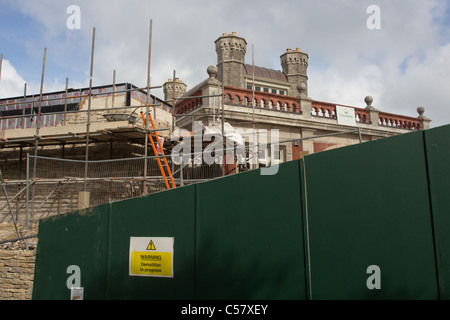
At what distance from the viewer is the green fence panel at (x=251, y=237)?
15.4ft

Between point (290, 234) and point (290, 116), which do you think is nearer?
point (290, 234)

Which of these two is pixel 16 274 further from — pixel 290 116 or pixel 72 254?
pixel 290 116

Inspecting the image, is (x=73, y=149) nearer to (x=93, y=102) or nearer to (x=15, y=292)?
(x=93, y=102)

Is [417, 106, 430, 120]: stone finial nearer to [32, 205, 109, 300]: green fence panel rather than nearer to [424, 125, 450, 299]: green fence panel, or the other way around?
[424, 125, 450, 299]: green fence panel

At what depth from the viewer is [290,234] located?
4723mm

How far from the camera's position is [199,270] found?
17.0 ft

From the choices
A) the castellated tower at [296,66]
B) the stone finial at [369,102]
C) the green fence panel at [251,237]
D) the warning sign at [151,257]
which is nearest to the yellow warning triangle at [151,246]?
the warning sign at [151,257]

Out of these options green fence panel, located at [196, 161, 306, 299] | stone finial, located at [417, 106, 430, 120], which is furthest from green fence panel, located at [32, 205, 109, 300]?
stone finial, located at [417, 106, 430, 120]

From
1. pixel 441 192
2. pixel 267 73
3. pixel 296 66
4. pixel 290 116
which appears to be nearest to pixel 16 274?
pixel 441 192

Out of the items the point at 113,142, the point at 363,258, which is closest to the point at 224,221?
the point at 363,258

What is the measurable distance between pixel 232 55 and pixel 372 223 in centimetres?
2200

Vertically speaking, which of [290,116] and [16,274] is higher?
[290,116]

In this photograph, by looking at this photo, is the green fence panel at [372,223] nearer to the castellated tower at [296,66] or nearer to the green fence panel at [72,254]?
the green fence panel at [72,254]

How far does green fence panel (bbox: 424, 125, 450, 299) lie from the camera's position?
154 inches
